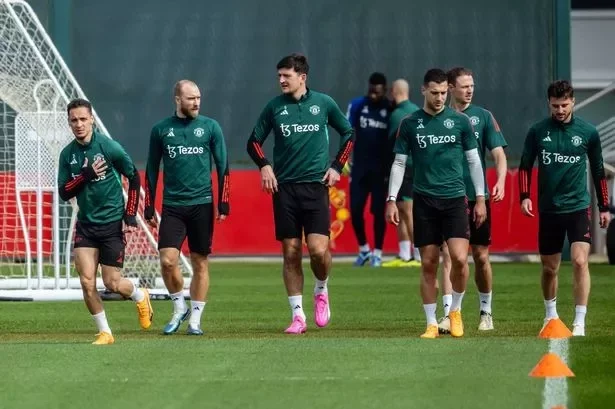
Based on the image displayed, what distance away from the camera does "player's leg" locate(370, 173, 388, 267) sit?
23359 mm

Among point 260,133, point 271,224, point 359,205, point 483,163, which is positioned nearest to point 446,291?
point 483,163

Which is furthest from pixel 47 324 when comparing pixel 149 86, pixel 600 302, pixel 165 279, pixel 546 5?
pixel 546 5

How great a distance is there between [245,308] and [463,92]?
3.87m

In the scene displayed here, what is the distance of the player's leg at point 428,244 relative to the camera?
13516 millimetres

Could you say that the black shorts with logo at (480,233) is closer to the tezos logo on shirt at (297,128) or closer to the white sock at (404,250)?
the tezos logo on shirt at (297,128)

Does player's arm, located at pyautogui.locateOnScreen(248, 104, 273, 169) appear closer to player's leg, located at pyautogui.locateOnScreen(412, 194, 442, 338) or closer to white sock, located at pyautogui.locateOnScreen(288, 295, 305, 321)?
white sock, located at pyautogui.locateOnScreen(288, 295, 305, 321)

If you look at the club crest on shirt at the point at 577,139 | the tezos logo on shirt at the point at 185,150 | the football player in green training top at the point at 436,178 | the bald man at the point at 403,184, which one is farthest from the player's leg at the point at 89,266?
the bald man at the point at 403,184

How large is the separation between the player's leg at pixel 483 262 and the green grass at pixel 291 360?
0.62ft

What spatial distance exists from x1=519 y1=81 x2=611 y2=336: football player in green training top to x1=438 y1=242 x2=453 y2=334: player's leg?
948 mm

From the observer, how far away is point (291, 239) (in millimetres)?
14273

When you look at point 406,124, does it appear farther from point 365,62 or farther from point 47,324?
point 365,62

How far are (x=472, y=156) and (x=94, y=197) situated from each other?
9.62 ft

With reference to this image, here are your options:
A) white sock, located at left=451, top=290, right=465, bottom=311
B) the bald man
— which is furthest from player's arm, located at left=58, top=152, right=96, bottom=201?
the bald man

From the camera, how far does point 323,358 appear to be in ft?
38.2
